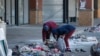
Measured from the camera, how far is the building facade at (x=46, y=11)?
3038cm

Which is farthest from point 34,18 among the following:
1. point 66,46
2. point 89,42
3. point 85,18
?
point 66,46

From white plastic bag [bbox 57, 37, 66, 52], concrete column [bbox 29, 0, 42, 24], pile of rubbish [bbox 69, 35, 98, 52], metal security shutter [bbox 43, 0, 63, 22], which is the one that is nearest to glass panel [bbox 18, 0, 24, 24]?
concrete column [bbox 29, 0, 42, 24]

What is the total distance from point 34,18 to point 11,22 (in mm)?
4185

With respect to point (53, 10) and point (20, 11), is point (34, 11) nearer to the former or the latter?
point (20, 11)

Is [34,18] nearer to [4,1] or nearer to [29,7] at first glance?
[29,7]

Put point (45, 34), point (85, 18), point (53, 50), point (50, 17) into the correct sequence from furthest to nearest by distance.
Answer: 1. point (50, 17)
2. point (85, 18)
3. point (45, 34)
4. point (53, 50)

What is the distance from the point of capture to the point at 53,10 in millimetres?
38219

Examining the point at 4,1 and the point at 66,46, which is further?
the point at 4,1

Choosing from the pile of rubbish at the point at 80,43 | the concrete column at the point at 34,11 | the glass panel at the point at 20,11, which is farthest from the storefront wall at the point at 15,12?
the pile of rubbish at the point at 80,43

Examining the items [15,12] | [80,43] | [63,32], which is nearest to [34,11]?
[15,12]

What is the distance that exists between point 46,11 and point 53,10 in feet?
2.54

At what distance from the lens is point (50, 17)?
37688 millimetres

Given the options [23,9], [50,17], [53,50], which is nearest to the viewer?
[53,50]

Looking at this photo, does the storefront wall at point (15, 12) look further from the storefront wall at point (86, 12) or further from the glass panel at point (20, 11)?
the storefront wall at point (86, 12)
